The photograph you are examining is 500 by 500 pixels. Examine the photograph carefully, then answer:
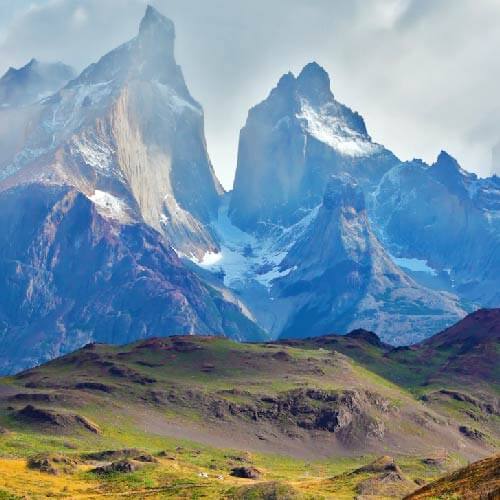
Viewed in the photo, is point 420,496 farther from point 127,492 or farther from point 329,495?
point 127,492

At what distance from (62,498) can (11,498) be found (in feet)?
27.3

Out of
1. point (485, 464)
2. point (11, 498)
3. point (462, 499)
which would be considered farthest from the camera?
point (11, 498)

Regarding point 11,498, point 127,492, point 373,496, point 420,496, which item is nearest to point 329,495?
point 373,496

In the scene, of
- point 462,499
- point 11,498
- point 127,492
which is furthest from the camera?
point 127,492

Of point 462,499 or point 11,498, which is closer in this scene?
point 462,499

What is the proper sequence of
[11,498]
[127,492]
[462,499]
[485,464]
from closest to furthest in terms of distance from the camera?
1. [462,499]
2. [485,464]
3. [11,498]
4. [127,492]

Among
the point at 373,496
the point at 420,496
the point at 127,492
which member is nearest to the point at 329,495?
the point at 373,496

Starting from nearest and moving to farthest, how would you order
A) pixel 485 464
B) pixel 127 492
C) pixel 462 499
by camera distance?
pixel 462 499 < pixel 485 464 < pixel 127 492

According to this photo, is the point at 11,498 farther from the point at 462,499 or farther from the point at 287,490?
the point at 462,499

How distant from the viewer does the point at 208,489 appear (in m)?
179

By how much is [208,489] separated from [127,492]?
14.1 m

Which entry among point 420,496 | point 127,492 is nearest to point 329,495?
point 127,492

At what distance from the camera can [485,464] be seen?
128875mm

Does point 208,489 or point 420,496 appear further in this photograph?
point 208,489
